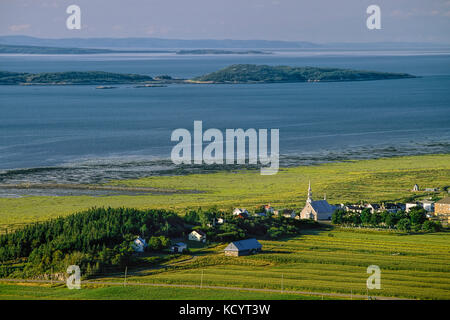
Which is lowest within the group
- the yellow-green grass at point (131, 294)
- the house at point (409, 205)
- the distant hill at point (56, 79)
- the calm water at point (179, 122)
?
the yellow-green grass at point (131, 294)

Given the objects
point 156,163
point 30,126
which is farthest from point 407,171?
point 30,126

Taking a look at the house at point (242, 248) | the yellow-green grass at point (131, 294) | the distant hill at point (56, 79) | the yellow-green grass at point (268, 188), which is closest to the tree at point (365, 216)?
the yellow-green grass at point (268, 188)

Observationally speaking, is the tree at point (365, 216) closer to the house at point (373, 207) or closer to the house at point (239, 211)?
the house at point (373, 207)

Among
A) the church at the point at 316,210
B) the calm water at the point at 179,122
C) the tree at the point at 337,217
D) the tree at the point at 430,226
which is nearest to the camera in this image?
the tree at the point at 430,226

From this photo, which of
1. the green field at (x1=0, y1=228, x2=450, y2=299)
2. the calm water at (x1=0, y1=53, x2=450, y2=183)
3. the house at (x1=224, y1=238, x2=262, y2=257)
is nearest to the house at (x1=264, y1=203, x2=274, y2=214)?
the green field at (x1=0, y1=228, x2=450, y2=299)

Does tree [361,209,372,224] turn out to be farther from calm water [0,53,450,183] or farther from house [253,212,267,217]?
calm water [0,53,450,183]
